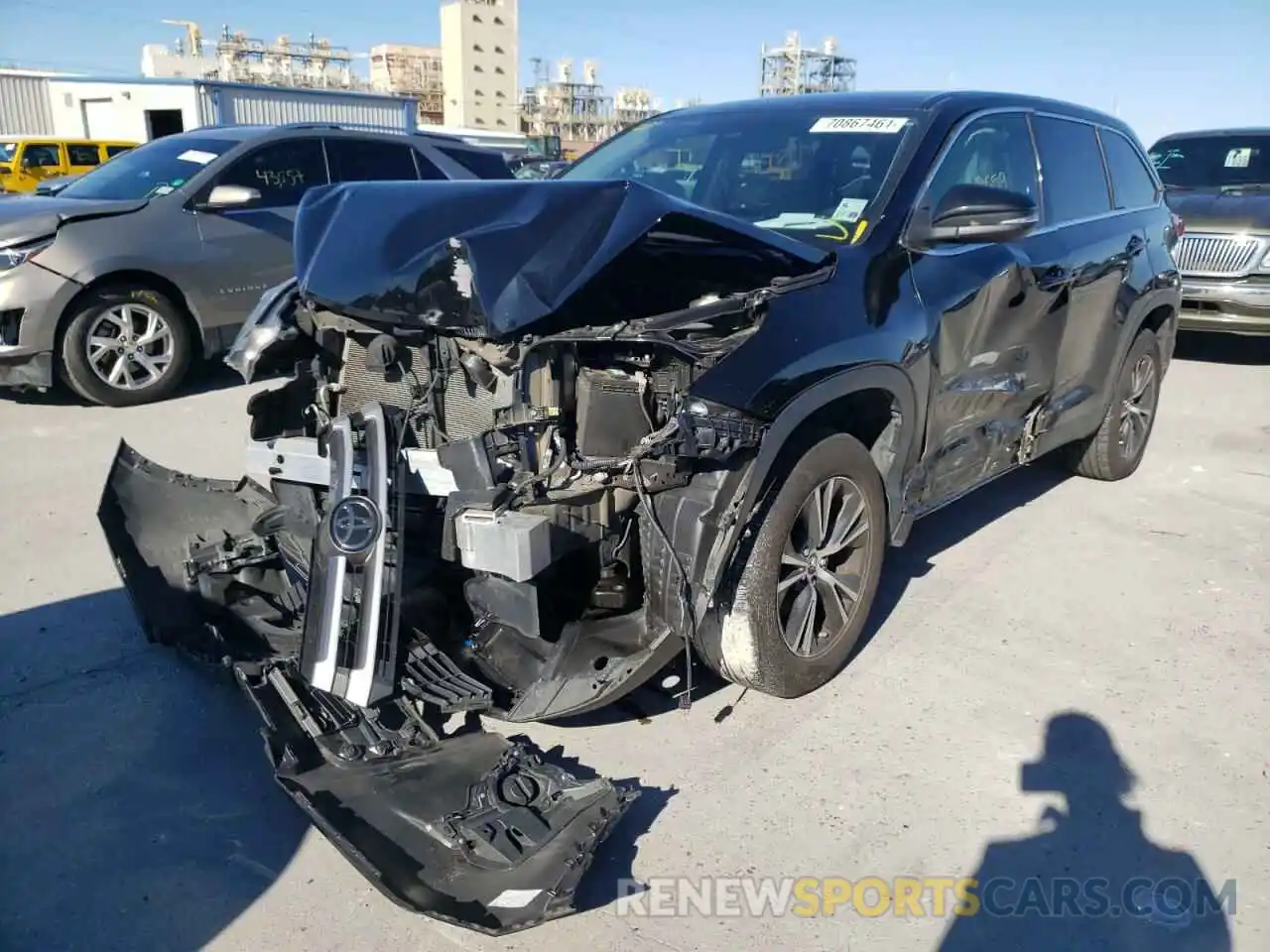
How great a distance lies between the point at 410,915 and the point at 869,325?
2.16 metres

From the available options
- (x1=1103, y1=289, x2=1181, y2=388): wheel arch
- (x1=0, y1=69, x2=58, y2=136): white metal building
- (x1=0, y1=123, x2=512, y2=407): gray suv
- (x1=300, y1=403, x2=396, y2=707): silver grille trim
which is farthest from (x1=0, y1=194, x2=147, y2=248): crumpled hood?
(x1=0, y1=69, x2=58, y2=136): white metal building

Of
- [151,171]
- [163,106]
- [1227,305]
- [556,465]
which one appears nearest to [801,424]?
[556,465]

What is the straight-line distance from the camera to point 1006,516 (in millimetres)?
5215

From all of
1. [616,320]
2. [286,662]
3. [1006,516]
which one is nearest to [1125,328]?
[1006,516]

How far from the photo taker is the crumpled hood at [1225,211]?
28.8ft

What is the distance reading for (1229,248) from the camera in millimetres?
8828

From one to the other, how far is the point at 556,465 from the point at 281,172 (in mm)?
5850

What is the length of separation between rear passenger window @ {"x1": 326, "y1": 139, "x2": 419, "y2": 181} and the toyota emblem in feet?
18.8

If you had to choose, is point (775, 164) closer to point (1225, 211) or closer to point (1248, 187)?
point (1225, 211)

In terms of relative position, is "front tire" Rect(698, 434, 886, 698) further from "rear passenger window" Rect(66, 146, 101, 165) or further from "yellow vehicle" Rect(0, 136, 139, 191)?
"rear passenger window" Rect(66, 146, 101, 165)

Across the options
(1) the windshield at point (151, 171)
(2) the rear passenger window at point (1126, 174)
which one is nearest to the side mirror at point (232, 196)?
(1) the windshield at point (151, 171)

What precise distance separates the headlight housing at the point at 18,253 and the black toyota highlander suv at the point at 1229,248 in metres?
8.99

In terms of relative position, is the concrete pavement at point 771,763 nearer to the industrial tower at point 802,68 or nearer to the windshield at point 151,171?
the windshield at point 151,171

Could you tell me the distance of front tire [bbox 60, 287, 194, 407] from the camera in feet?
21.4
